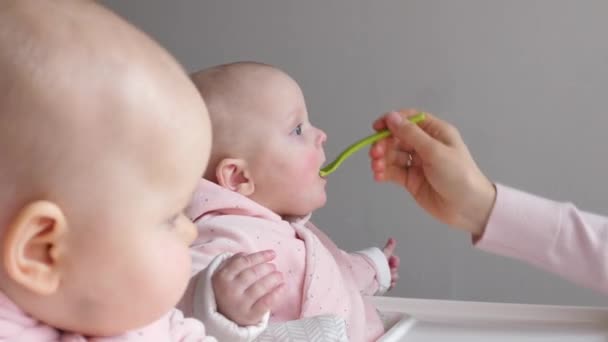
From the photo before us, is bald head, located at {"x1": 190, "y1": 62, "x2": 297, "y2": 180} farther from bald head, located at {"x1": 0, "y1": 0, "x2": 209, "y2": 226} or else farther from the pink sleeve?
bald head, located at {"x1": 0, "y1": 0, "x2": 209, "y2": 226}

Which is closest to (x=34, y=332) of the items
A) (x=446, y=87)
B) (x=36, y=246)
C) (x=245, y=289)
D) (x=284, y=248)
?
(x=36, y=246)

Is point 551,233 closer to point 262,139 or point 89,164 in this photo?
point 262,139

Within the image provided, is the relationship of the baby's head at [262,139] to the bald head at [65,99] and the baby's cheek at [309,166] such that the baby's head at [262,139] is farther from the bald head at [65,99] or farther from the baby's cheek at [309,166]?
the bald head at [65,99]

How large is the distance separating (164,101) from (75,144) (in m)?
0.06

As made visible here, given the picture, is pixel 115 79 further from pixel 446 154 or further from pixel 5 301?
pixel 446 154

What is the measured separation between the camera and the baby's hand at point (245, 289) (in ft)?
2.22

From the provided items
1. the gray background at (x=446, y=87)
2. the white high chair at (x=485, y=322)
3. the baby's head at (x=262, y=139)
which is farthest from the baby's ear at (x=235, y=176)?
the gray background at (x=446, y=87)

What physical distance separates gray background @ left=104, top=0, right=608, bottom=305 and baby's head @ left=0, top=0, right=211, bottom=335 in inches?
42.0

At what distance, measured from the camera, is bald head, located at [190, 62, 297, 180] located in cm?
99

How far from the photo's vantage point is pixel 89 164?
45cm

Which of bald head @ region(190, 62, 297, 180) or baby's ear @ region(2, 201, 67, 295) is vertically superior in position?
baby's ear @ region(2, 201, 67, 295)

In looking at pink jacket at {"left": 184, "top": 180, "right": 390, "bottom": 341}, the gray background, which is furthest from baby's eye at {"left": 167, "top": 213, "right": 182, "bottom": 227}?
the gray background

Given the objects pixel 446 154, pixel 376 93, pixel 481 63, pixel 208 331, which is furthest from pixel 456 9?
pixel 208 331

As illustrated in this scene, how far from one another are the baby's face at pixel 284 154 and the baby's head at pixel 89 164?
1.61ft
